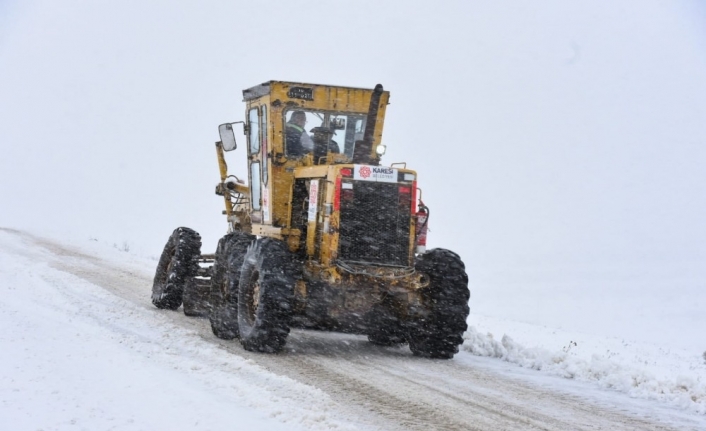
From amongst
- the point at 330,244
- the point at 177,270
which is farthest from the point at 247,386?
the point at 177,270

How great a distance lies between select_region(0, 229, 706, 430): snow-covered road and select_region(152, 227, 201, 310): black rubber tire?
1597mm

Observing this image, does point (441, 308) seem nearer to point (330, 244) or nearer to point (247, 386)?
point (330, 244)

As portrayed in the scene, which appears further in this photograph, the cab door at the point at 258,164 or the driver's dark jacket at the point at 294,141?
the cab door at the point at 258,164

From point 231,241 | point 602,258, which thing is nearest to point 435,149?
point 602,258

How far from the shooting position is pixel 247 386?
283 inches

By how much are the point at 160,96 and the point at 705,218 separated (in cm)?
8797

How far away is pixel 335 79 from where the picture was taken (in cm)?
11194

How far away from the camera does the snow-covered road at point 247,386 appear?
19.4 ft

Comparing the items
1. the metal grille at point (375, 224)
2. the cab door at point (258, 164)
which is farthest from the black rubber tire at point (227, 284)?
the metal grille at point (375, 224)

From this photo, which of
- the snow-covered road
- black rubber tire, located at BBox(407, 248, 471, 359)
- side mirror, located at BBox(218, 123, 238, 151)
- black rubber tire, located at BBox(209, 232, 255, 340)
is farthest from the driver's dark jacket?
the snow-covered road

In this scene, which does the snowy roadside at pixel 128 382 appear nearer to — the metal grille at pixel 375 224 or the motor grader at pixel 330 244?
the motor grader at pixel 330 244

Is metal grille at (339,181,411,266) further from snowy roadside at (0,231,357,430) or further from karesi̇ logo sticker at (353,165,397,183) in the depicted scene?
snowy roadside at (0,231,357,430)

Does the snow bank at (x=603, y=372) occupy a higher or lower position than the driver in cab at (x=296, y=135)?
lower

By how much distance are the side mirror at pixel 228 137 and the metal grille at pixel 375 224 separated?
Answer: 256 cm
